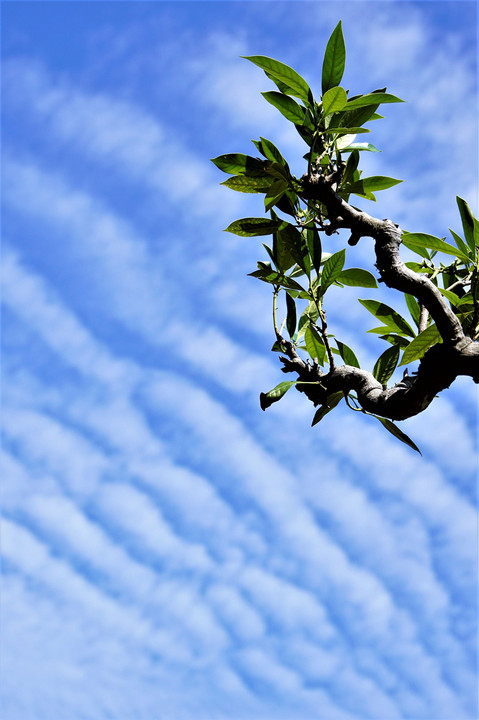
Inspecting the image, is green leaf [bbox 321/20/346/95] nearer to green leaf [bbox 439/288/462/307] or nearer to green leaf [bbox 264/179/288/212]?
green leaf [bbox 264/179/288/212]

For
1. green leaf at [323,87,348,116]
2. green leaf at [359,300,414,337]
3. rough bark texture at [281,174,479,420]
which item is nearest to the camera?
rough bark texture at [281,174,479,420]

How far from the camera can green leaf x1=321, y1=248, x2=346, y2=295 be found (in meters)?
1.97

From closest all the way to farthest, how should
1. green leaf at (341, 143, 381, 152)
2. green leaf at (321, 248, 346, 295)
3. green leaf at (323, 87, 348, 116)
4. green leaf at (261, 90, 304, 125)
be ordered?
green leaf at (323, 87, 348, 116) < green leaf at (261, 90, 304, 125) < green leaf at (321, 248, 346, 295) < green leaf at (341, 143, 381, 152)

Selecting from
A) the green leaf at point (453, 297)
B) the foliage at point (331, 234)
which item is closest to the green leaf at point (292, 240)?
the foliage at point (331, 234)

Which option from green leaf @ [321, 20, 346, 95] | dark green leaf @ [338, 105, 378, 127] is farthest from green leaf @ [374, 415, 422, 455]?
green leaf @ [321, 20, 346, 95]

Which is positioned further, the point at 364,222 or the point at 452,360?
the point at 364,222

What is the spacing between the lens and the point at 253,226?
203cm

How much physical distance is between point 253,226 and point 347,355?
0.55m

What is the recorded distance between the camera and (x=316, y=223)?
2.05 meters

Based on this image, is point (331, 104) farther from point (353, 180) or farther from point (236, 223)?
point (236, 223)

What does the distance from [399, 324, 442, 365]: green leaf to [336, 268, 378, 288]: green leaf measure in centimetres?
29

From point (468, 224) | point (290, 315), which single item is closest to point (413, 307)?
point (468, 224)

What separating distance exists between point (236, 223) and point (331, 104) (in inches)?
18.8

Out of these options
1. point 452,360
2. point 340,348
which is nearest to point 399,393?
point 452,360
